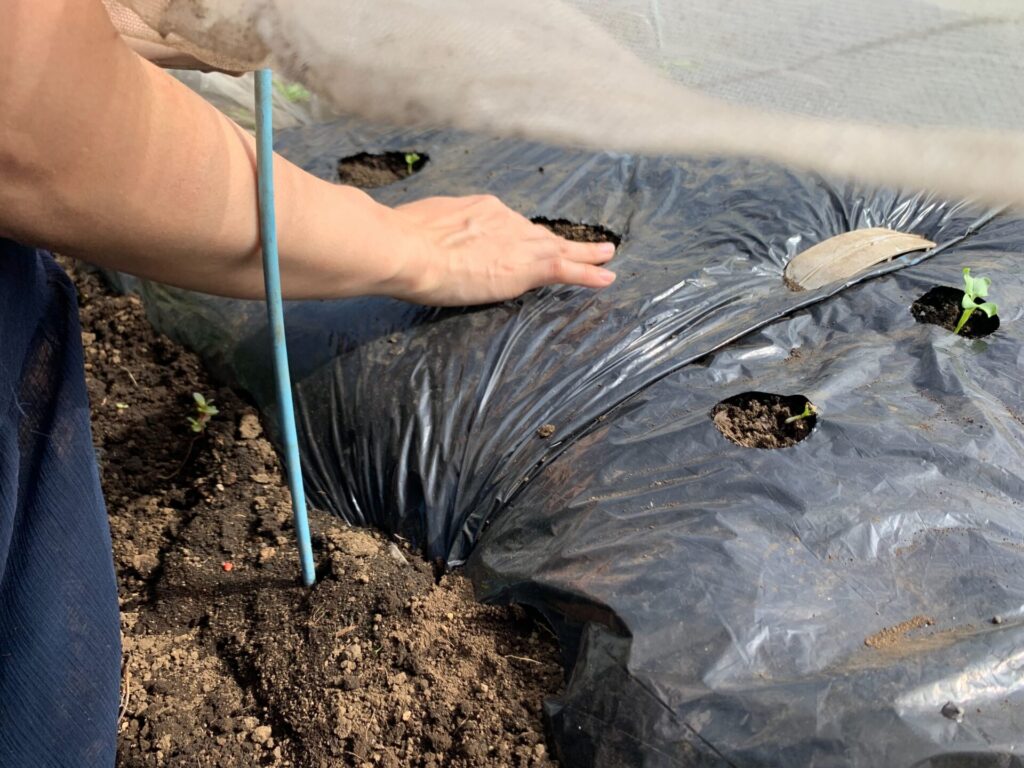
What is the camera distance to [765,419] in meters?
1.25

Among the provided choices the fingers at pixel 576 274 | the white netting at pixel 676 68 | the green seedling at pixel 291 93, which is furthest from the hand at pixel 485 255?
the green seedling at pixel 291 93

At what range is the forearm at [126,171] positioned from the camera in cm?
64

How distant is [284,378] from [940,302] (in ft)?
3.47

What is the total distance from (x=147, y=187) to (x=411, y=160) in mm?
1229

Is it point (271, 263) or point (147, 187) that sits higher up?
point (147, 187)

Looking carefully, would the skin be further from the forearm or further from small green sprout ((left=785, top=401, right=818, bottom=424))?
small green sprout ((left=785, top=401, right=818, bottom=424))

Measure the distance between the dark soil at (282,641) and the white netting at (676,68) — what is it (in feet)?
2.28

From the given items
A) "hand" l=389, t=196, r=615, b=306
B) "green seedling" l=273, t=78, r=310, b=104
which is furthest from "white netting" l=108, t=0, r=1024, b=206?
"green seedling" l=273, t=78, r=310, b=104

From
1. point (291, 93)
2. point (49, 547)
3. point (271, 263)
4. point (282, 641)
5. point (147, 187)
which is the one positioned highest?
point (147, 187)

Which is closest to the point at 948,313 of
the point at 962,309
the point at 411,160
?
the point at 962,309

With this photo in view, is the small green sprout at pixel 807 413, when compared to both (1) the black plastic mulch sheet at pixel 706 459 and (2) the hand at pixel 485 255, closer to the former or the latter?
(1) the black plastic mulch sheet at pixel 706 459

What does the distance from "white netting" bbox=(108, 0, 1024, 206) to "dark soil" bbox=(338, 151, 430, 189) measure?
0.78 m

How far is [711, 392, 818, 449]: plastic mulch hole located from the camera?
1.21 metres

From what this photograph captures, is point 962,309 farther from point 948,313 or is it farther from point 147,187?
point 147,187
